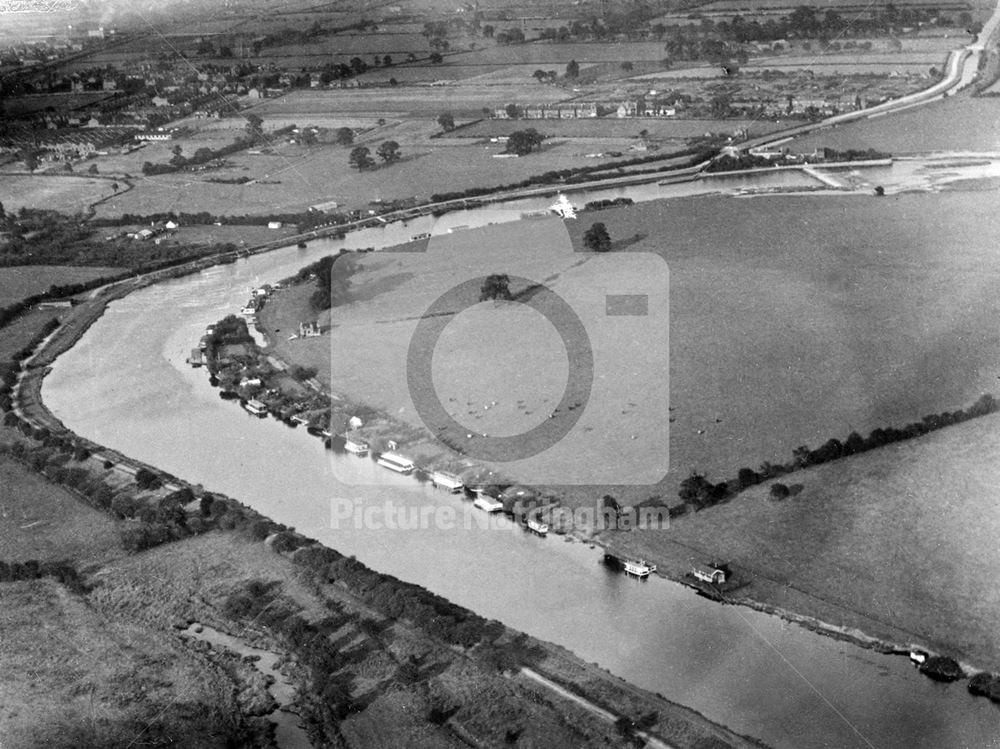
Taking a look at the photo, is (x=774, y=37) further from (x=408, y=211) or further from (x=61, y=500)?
(x=61, y=500)

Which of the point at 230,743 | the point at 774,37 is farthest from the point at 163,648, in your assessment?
the point at 774,37

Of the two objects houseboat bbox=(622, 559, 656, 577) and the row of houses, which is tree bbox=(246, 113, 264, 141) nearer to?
the row of houses

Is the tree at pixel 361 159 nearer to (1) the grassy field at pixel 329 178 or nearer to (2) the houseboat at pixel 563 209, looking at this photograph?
(1) the grassy field at pixel 329 178

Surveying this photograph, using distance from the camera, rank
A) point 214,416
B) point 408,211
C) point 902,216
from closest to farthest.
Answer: point 214,416 → point 902,216 → point 408,211

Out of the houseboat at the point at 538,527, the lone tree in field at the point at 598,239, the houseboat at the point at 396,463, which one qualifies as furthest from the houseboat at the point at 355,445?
the lone tree in field at the point at 598,239

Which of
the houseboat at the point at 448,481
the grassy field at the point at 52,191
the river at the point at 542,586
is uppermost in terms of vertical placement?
the grassy field at the point at 52,191

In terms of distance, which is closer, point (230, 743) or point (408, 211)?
point (230, 743)
